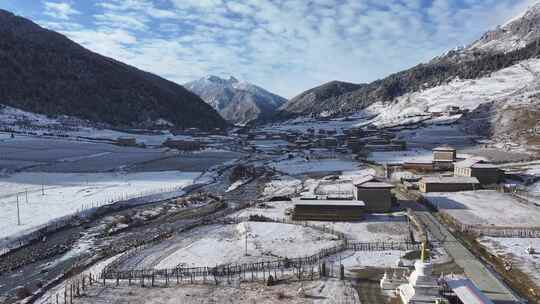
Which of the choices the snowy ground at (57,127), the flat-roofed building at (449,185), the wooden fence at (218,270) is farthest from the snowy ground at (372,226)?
the snowy ground at (57,127)

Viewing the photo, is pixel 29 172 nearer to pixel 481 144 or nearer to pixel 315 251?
pixel 315 251

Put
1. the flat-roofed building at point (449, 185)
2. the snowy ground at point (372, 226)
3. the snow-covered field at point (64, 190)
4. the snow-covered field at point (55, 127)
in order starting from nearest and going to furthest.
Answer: the snowy ground at point (372, 226), the snow-covered field at point (64, 190), the flat-roofed building at point (449, 185), the snow-covered field at point (55, 127)

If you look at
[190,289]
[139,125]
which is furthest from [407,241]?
[139,125]

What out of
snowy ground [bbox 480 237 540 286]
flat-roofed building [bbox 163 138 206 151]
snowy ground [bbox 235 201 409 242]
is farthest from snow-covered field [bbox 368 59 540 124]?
snowy ground [bbox 480 237 540 286]

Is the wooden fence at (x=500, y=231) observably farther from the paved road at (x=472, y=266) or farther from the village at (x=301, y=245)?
the paved road at (x=472, y=266)

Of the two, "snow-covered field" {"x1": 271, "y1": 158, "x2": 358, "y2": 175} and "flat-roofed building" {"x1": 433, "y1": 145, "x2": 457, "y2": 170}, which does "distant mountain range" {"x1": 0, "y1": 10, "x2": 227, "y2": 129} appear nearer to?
"snow-covered field" {"x1": 271, "y1": 158, "x2": 358, "y2": 175}
